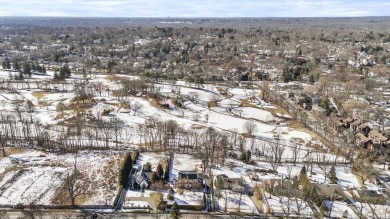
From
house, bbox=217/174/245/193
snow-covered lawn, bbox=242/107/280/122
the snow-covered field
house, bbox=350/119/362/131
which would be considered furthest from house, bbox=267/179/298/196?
snow-covered lawn, bbox=242/107/280/122

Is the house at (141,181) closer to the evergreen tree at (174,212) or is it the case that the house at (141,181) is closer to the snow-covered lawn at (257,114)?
the evergreen tree at (174,212)

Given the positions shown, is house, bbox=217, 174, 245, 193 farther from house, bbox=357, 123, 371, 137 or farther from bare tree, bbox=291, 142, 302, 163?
house, bbox=357, 123, 371, 137

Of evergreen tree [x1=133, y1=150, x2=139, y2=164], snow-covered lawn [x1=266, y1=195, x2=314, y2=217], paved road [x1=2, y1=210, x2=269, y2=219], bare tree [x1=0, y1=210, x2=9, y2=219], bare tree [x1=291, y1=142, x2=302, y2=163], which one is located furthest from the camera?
bare tree [x1=291, y1=142, x2=302, y2=163]

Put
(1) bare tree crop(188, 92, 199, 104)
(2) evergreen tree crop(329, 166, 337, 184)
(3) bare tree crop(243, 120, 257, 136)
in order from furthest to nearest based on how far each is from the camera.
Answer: (1) bare tree crop(188, 92, 199, 104) < (3) bare tree crop(243, 120, 257, 136) < (2) evergreen tree crop(329, 166, 337, 184)

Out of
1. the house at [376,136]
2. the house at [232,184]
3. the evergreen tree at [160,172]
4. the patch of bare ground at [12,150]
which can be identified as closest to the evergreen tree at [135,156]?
the evergreen tree at [160,172]

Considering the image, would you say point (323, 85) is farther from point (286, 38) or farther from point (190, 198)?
point (286, 38)

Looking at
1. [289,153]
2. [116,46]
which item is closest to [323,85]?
[289,153]

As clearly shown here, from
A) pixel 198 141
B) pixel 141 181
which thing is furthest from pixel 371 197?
pixel 141 181

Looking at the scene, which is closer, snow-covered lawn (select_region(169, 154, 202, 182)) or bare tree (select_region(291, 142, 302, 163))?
snow-covered lawn (select_region(169, 154, 202, 182))
